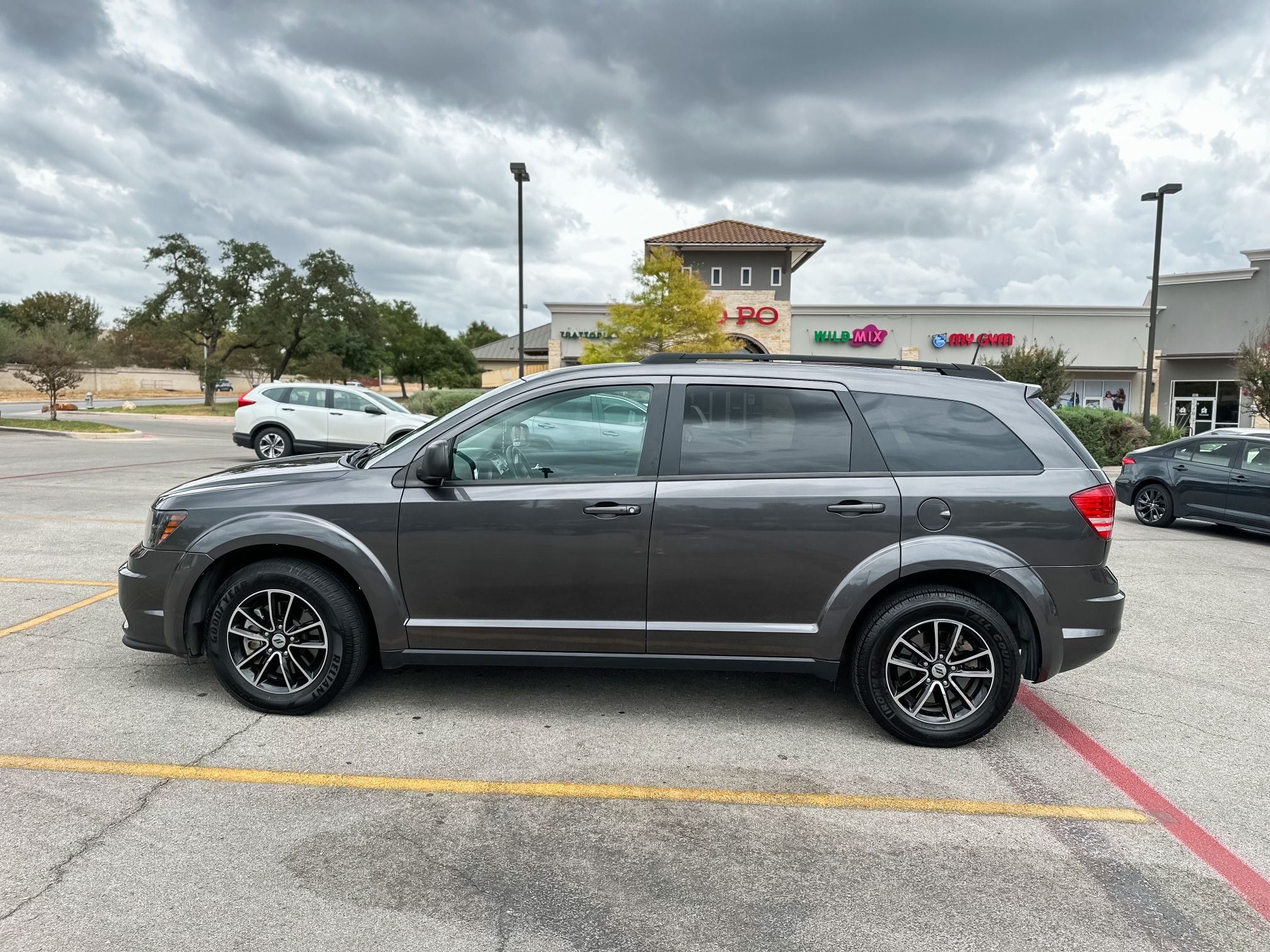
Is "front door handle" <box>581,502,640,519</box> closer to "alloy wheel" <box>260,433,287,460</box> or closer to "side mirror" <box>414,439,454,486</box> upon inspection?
"side mirror" <box>414,439,454,486</box>

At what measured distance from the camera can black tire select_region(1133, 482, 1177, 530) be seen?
11.5 m

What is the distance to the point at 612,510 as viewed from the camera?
3875 mm

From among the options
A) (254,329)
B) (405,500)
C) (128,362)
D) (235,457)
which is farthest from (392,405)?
(128,362)

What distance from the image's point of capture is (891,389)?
407 centimetres

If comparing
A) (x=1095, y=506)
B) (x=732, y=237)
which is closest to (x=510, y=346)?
(x=732, y=237)

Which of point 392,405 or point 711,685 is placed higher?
point 392,405

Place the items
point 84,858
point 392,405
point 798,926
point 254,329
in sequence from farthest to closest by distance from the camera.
Result: point 254,329
point 392,405
point 84,858
point 798,926

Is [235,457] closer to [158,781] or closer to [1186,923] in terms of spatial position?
[158,781]

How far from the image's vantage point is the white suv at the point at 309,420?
17.2m

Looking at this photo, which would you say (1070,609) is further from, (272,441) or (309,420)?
(272,441)

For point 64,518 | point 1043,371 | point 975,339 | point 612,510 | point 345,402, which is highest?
point 975,339

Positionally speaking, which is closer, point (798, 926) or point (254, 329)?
point (798, 926)

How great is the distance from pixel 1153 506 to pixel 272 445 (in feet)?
52.7

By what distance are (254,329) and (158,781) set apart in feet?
165
